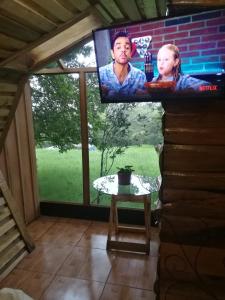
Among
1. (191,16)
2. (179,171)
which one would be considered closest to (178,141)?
(179,171)

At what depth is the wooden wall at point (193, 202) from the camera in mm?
1275

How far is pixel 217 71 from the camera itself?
136 cm

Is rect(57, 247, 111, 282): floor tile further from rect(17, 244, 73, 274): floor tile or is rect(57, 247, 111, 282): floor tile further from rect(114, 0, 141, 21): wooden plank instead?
rect(114, 0, 141, 21): wooden plank

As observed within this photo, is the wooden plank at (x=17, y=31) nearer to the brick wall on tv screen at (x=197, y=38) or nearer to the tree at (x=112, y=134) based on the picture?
the brick wall on tv screen at (x=197, y=38)

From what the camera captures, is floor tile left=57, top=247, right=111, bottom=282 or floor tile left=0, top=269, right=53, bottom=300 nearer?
floor tile left=0, top=269, right=53, bottom=300

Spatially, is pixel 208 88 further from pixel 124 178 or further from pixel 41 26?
pixel 124 178

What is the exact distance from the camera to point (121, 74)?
5.57 feet

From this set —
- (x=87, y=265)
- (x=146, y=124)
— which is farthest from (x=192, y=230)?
(x=146, y=124)

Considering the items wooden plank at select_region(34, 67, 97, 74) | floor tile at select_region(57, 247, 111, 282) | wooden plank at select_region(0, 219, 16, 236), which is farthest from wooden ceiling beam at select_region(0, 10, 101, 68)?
floor tile at select_region(57, 247, 111, 282)

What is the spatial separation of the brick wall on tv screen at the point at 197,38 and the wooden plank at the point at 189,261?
A: 92cm

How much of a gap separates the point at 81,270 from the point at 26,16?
2245mm

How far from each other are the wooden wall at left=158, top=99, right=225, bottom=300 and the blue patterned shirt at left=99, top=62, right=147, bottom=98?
1.17ft

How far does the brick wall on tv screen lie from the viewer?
4.36ft

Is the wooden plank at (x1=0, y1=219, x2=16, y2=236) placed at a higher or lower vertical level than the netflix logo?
lower
